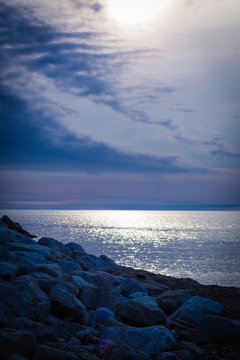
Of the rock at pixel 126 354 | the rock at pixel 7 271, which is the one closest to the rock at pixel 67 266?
the rock at pixel 7 271

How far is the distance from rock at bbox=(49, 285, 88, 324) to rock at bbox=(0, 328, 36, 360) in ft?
6.42

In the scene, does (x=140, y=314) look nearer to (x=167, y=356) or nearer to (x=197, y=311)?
(x=197, y=311)

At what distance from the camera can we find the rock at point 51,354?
4480mm

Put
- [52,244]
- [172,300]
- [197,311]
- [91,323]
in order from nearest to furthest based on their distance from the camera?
[91,323]
[197,311]
[172,300]
[52,244]

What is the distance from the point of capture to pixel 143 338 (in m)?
6.17

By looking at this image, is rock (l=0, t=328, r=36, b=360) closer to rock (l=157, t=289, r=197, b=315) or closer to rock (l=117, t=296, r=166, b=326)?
rock (l=117, t=296, r=166, b=326)

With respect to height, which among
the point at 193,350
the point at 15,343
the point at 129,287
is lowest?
the point at 129,287

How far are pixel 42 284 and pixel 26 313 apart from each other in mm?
1360

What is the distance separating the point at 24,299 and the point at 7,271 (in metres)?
1.42

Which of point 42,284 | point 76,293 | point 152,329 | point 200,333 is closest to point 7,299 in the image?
point 42,284

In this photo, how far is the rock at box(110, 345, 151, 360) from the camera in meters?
5.13

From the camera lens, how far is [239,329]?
725 centimetres

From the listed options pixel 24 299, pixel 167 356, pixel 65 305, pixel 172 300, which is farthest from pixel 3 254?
pixel 172 300

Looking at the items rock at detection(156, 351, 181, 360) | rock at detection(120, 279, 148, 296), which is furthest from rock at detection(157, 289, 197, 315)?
rock at detection(156, 351, 181, 360)
